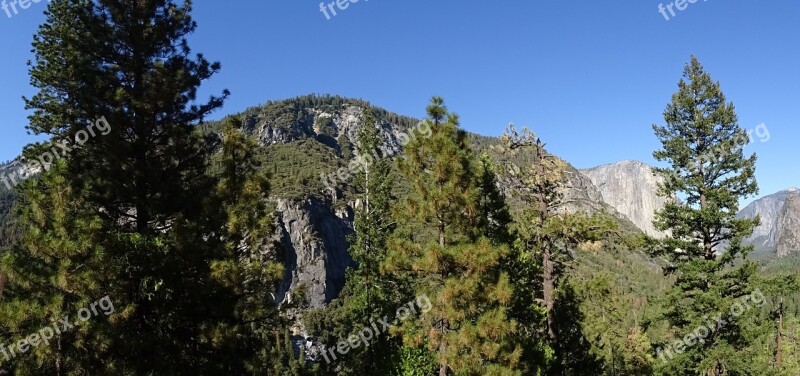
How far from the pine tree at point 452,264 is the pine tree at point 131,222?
15.0 feet

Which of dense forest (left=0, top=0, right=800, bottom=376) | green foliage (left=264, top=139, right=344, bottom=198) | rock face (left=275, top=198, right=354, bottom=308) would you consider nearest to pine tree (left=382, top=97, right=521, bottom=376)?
dense forest (left=0, top=0, right=800, bottom=376)

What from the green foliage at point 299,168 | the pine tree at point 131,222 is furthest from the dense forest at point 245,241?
the green foliage at point 299,168

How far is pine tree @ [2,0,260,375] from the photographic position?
8305 millimetres

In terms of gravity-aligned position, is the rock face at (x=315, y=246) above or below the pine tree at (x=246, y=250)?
above

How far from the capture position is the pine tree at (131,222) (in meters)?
8.30

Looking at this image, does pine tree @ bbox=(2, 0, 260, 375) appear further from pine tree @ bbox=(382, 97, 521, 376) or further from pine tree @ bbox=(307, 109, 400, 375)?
pine tree @ bbox=(307, 109, 400, 375)

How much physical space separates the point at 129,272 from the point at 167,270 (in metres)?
0.76

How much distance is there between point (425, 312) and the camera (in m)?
13.4

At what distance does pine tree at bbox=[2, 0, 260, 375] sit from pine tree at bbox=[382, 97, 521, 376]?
4.58m

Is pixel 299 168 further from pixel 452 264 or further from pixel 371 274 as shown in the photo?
pixel 452 264

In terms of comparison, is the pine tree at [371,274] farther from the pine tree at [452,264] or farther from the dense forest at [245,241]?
the pine tree at [452,264]

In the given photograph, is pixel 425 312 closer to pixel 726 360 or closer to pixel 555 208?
pixel 555 208

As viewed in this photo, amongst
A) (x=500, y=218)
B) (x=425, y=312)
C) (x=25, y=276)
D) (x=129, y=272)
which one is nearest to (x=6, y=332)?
(x=25, y=276)

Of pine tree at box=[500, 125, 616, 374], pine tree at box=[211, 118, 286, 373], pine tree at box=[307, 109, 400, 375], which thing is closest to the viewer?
pine tree at box=[211, 118, 286, 373]
